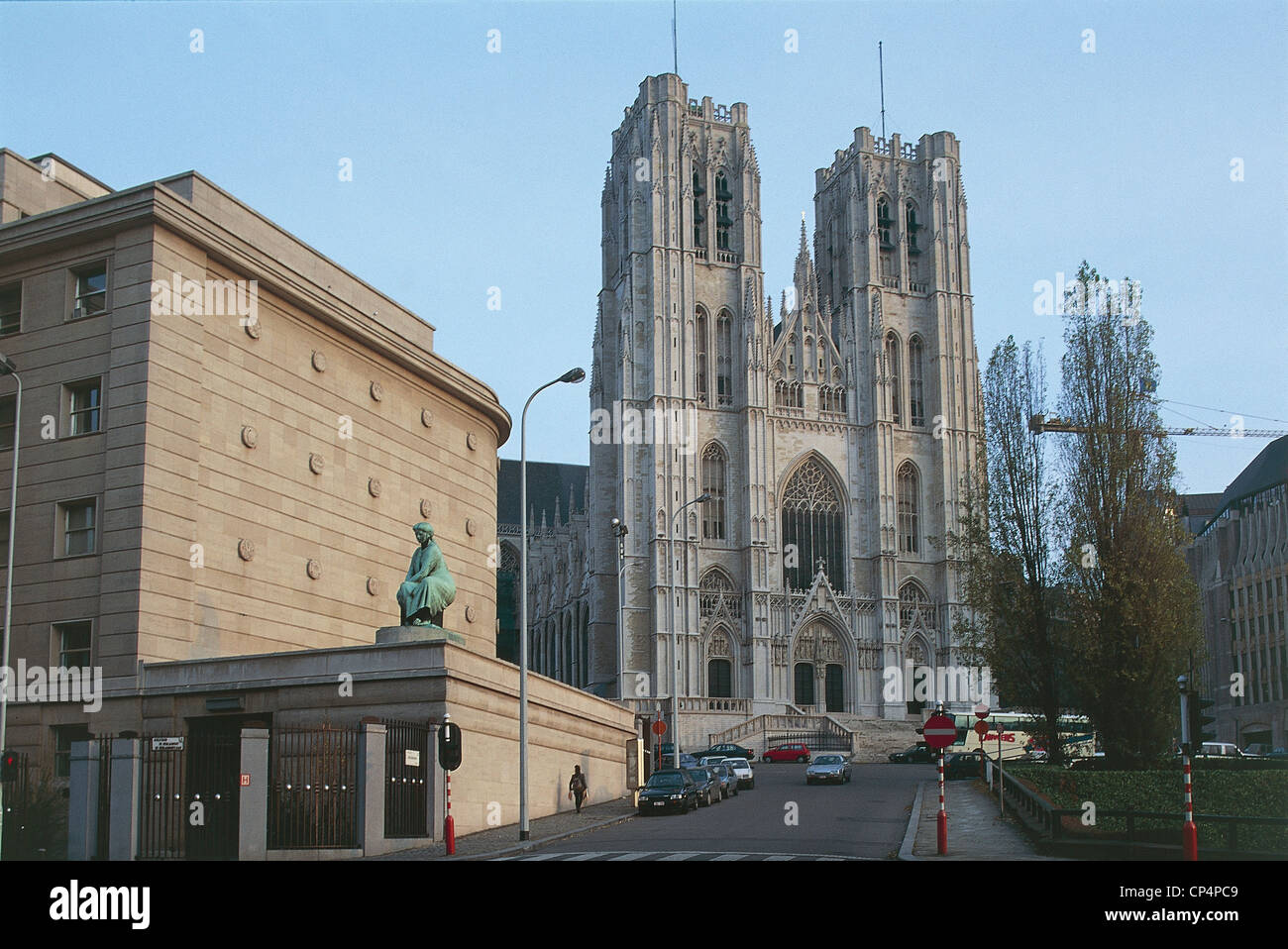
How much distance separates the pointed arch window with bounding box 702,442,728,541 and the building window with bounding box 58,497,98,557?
1886 inches

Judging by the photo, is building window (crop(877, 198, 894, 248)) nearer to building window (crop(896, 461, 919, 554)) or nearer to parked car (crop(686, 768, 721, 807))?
building window (crop(896, 461, 919, 554))

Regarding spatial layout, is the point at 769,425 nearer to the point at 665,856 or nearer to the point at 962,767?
the point at 962,767

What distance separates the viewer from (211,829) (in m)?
25.8

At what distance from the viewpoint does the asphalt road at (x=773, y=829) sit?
2323 centimetres

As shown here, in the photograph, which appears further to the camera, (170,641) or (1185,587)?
(1185,587)

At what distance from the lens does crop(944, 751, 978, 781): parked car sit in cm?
4681

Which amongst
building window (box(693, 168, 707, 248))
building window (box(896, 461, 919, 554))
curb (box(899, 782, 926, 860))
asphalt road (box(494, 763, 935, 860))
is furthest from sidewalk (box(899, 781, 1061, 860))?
building window (box(693, 168, 707, 248))

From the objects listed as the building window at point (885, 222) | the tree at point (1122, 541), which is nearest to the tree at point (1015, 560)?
the tree at point (1122, 541)

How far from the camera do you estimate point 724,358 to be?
8056 cm

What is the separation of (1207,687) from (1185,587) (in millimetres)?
63154

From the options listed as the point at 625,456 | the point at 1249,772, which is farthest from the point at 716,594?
the point at 1249,772

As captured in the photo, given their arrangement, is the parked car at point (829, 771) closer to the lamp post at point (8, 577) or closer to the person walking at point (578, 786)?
the person walking at point (578, 786)

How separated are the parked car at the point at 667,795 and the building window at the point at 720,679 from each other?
42.1 metres

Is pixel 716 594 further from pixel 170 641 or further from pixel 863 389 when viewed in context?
pixel 170 641
